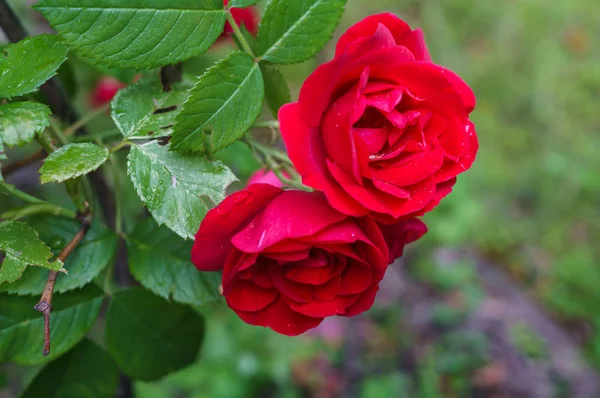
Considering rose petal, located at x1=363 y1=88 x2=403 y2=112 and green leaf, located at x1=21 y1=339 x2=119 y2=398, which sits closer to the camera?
rose petal, located at x1=363 y1=88 x2=403 y2=112

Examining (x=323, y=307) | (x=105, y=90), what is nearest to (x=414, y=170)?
(x=323, y=307)

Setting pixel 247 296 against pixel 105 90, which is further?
pixel 105 90

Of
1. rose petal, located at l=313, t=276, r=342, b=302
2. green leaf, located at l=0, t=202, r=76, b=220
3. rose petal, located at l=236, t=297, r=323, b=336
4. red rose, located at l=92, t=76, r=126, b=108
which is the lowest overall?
red rose, located at l=92, t=76, r=126, b=108

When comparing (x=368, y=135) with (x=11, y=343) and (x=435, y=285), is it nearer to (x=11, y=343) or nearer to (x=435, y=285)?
(x=11, y=343)

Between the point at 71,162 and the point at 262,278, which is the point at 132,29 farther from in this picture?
the point at 262,278

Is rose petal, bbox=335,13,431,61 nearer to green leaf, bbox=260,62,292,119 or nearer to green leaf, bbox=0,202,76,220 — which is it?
green leaf, bbox=260,62,292,119

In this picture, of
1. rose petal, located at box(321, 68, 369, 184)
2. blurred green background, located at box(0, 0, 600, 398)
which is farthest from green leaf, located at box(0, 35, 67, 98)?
blurred green background, located at box(0, 0, 600, 398)
